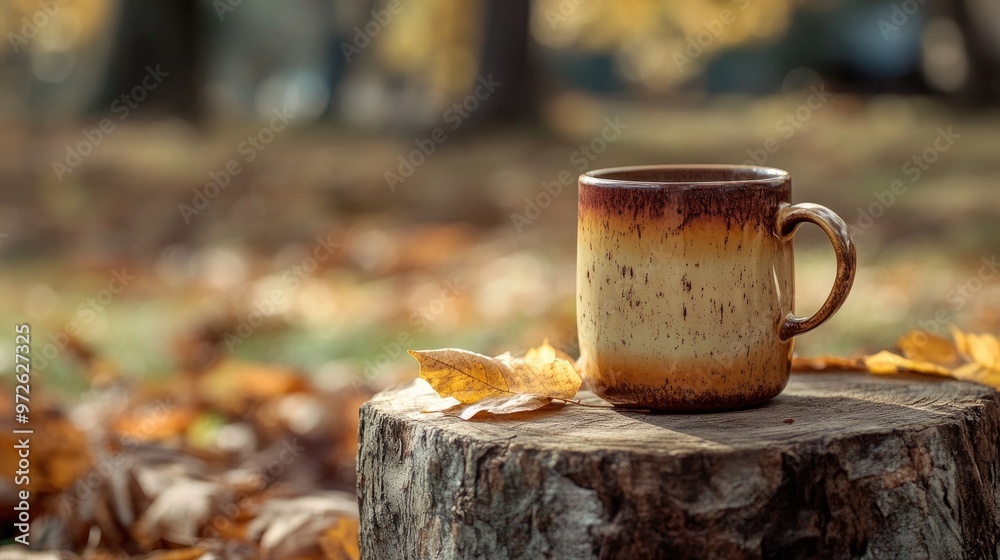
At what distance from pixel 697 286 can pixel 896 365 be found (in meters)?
0.55

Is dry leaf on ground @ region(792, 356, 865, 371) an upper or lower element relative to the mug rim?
lower

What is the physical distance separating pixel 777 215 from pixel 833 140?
1008 cm

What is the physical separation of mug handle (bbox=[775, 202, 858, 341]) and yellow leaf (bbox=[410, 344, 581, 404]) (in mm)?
382

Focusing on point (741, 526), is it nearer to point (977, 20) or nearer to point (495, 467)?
point (495, 467)

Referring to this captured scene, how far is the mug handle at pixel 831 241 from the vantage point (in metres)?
1.59

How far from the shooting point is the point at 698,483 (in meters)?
1.40

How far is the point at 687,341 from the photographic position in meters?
1.60

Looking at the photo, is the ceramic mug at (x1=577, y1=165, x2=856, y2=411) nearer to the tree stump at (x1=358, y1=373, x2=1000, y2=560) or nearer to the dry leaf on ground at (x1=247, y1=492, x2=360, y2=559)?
the tree stump at (x1=358, y1=373, x2=1000, y2=560)

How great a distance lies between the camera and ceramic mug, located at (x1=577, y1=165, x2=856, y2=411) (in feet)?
5.22

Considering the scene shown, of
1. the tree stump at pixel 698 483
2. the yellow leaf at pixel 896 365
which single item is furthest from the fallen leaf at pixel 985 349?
the tree stump at pixel 698 483

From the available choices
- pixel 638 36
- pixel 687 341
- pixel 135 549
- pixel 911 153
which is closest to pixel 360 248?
pixel 135 549

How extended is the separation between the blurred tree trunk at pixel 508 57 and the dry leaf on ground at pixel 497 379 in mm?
9307

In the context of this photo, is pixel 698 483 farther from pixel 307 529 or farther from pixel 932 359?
Result: pixel 307 529

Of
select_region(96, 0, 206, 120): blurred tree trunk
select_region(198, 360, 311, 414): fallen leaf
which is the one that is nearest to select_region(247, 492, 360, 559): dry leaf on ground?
select_region(198, 360, 311, 414): fallen leaf
